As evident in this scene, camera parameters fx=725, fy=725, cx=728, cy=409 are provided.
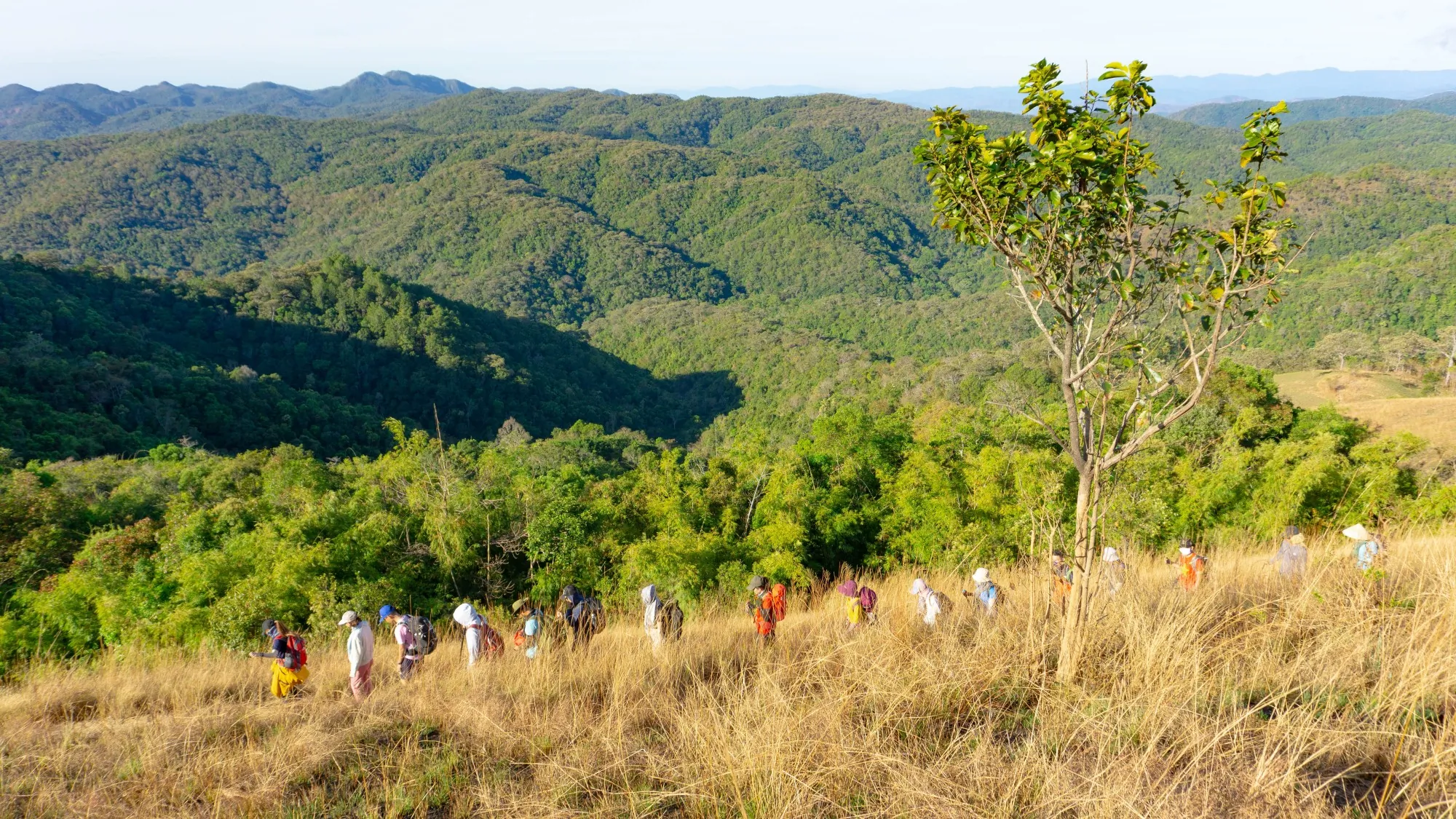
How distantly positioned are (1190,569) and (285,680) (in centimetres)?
596

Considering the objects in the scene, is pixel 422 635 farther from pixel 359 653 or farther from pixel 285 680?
pixel 285 680

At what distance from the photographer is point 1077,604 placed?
3.08 metres

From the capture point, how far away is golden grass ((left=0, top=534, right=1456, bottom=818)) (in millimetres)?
2326

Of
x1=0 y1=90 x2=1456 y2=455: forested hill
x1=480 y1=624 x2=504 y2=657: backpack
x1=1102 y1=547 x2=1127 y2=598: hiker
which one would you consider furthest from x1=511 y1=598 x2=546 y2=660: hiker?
x1=0 y1=90 x2=1456 y2=455: forested hill

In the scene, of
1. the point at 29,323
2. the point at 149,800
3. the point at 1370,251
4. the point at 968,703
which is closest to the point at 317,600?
the point at 149,800

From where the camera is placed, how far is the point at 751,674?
12.5 ft

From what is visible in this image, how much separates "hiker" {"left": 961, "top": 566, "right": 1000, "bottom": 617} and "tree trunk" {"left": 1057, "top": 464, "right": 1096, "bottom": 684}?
1120 millimetres

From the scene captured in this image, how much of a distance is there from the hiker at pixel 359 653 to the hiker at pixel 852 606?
10.1ft

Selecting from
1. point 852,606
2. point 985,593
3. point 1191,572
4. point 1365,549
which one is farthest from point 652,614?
point 1365,549

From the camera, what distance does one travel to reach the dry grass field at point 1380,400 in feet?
78.0

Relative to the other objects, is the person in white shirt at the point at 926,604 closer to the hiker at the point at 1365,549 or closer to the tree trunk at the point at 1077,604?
the tree trunk at the point at 1077,604

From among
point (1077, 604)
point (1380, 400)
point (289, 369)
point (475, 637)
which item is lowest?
point (289, 369)

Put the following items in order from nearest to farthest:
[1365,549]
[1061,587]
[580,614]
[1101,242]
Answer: [1101,242] → [1061,587] → [1365,549] → [580,614]

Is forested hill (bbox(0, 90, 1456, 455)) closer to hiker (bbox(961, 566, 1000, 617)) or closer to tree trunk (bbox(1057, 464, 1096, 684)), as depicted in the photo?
hiker (bbox(961, 566, 1000, 617))
